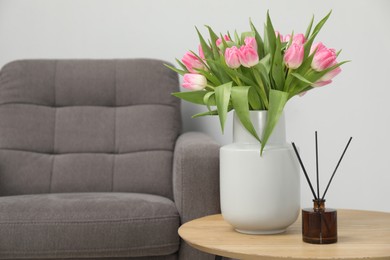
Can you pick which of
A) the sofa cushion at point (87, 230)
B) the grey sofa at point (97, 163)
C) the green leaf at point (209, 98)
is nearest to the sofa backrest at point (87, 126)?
the grey sofa at point (97, 163)

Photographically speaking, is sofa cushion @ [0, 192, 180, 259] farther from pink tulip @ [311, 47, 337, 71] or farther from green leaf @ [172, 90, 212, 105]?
pink tulip @ [311, 47, 337, 71]

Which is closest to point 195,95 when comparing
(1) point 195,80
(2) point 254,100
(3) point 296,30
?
(1) point 195,80

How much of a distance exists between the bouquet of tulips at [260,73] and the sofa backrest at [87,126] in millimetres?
921

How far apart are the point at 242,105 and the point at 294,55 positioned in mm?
162

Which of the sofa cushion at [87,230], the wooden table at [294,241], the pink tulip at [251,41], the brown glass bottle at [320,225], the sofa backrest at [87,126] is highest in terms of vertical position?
the pink tulip at [251,41]

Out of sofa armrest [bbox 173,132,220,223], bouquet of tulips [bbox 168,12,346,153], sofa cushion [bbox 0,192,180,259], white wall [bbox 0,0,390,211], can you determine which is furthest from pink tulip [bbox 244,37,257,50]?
white wall [bbox 0,0,390,211]

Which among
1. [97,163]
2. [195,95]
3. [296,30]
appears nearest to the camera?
[195,95]

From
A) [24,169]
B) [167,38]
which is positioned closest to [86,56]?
[167,38]

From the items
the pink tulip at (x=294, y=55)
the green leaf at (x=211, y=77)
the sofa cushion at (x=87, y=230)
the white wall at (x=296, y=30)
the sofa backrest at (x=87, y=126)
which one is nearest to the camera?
the pink tulip at (x=294, y=55)

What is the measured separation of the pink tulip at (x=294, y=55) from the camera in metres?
1.27

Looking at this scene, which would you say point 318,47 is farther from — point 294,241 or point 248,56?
point 294,241

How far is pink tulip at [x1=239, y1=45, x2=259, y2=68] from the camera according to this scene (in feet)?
4.17

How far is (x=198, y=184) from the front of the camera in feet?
5.76

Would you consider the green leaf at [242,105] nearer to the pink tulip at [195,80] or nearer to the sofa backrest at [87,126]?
the pink tulip at [195,80]
